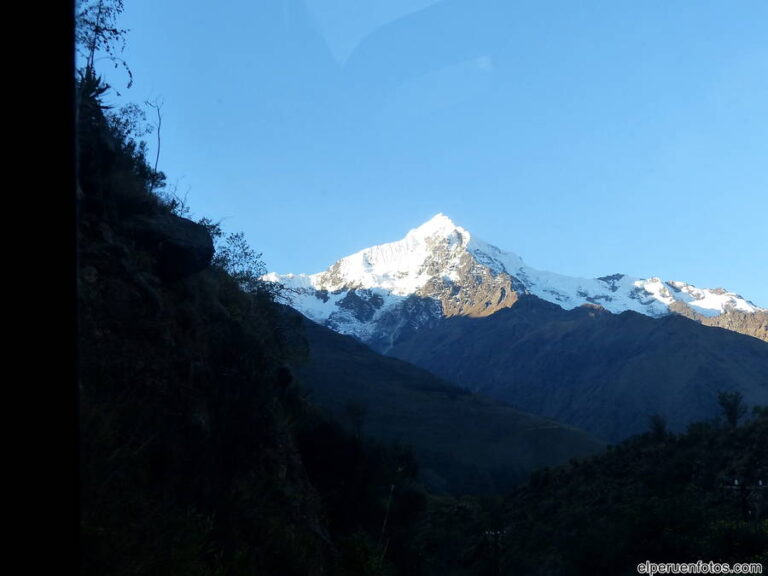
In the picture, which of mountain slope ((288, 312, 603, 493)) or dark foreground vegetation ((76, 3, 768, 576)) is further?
mountain slope ((288, 312, 603, 493))

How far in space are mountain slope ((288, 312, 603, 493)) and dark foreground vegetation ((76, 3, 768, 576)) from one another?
42158 mm

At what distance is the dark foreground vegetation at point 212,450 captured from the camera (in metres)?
7.38

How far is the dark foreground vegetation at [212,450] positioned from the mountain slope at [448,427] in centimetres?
4216

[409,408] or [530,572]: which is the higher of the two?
[409,408]

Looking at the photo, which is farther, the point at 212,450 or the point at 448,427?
the point at 448,427

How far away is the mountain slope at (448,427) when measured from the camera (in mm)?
81375

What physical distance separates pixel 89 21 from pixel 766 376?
18392 centimetres

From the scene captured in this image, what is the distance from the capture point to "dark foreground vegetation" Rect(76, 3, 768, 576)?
7.38 metres

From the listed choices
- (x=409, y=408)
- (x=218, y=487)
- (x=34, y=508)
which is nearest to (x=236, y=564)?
(x=218, y=487)

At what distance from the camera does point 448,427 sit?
98375 mm

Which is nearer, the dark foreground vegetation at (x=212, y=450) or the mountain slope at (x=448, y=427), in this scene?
the dark foreground vegetation at (x=212, y=450)

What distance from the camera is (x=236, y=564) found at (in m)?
8.23

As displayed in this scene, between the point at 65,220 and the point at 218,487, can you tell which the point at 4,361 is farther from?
the point at 218,487

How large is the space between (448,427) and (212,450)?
8934 cm
